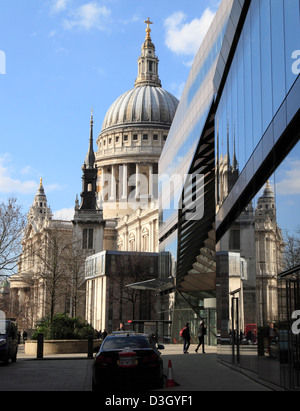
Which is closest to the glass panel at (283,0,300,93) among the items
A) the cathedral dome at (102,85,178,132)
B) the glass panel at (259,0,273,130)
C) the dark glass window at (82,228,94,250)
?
the glass panel at (259,0,273,130)

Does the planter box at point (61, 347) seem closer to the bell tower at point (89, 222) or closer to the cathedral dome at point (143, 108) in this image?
the bell tower at point (89, 222)

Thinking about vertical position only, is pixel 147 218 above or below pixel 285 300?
above

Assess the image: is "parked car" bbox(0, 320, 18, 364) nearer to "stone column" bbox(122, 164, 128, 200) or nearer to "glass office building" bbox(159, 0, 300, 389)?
"glass office building" bbox(159, 0, 300, 389)

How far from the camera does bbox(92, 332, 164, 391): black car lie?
16281mm

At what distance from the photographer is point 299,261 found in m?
14.0

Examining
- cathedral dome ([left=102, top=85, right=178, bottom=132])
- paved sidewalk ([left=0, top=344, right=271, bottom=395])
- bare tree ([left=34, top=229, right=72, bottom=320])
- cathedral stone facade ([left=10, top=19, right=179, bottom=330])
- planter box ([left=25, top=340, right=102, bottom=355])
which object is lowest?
paved sidewalk ([left=0, top=344, right=271, bottom=395])

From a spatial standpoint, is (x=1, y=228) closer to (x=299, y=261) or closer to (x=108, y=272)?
(x=299, y=261)

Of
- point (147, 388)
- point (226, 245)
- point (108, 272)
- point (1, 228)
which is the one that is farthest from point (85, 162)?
point (147, 388)

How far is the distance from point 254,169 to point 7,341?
42.9 ft

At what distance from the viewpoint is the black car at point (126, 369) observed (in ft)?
53.4

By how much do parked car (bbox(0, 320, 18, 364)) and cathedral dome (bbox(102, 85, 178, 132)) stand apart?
414 ft

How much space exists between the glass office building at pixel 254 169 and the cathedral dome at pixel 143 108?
4625 inches

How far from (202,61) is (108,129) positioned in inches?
4934
